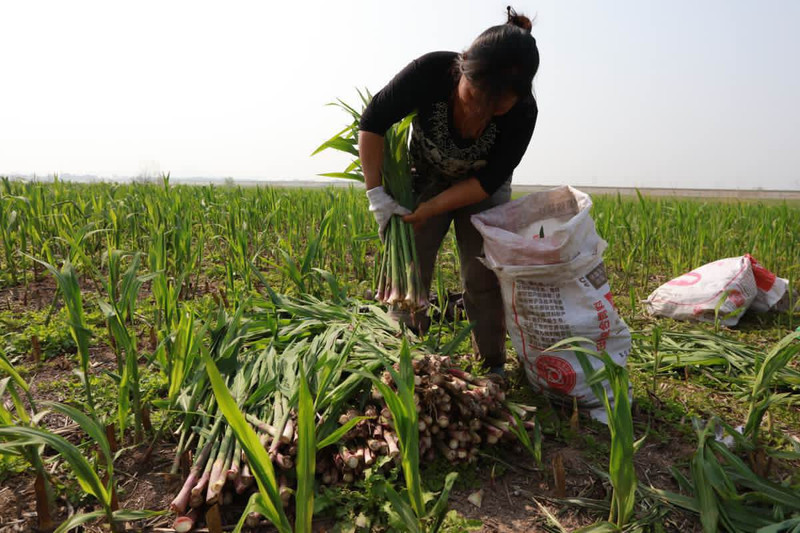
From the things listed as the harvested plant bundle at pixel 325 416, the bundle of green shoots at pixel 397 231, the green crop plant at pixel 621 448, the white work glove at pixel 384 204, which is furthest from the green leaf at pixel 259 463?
the white work glove at pixel 384 204

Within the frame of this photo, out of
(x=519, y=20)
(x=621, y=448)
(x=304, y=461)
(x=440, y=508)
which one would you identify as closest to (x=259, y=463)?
(x=304, y=461)

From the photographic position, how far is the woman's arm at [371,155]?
178 centimetres

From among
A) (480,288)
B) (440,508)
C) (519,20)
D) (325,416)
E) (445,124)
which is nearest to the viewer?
(440,508)

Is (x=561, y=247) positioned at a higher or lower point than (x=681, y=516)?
higher

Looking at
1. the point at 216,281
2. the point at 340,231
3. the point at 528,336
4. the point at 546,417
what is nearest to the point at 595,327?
the point at 528,336

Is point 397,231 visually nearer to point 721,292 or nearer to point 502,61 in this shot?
point 502,61

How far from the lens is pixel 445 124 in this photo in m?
1.80

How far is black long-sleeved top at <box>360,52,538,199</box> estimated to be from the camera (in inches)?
66.9

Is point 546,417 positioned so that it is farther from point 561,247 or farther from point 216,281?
point 216,281

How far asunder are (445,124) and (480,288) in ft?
2.16

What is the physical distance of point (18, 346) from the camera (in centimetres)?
188

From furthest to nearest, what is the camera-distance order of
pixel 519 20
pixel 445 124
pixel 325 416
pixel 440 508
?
pixel 445 124 < pixel 519 20 < pixel 325 416 < pixel 440 508

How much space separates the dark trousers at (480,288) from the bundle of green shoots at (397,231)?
6.8 inches

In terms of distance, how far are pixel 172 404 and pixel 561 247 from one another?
4.17 feet
